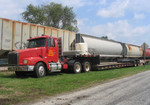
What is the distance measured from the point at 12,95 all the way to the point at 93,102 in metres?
2.88

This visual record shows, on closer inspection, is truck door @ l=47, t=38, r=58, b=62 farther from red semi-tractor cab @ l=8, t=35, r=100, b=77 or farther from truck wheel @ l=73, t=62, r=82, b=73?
truck wheel @ l=73, t=62, r=82, b=73

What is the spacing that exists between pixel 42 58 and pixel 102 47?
8.87 meters

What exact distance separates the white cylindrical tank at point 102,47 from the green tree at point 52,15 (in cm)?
2459

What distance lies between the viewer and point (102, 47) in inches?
675

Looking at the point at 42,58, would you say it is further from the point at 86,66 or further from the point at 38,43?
the point at 86,66

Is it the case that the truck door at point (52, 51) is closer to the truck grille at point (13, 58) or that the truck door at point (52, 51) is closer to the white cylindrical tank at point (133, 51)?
the truck grille at point (13, 58)

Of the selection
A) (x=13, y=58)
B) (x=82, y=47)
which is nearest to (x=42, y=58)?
(x=13, y=58)

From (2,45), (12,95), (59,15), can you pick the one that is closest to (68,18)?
(59,15)

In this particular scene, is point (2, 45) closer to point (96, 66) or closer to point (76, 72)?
point (76, 72)

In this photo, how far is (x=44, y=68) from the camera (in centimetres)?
1006

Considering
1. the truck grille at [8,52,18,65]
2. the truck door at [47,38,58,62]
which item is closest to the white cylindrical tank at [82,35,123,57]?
the truck door at [47,38,58,62]

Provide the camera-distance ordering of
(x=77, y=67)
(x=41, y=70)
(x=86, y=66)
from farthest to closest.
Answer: (x=86, y=66) → (x=77, y=67) → (x=41, y=70)

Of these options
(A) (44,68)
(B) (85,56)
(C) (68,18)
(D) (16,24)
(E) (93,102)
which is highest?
(C) (68,18)

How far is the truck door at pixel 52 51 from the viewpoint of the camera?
10516mm
